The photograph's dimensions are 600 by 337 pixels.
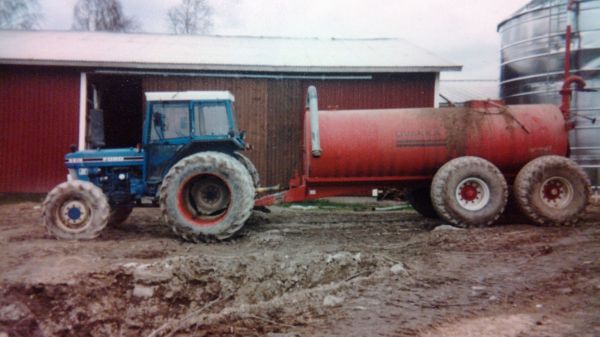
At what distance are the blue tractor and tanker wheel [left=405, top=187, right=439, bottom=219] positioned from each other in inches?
140

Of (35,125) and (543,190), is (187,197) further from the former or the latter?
(35,125)

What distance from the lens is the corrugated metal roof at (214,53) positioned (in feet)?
44.5

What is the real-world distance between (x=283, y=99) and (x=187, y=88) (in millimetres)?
2612

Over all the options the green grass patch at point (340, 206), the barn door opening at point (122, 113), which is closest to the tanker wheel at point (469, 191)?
the green grass patch at point (340, 206)

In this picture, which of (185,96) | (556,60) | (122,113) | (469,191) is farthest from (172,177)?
(122,113)

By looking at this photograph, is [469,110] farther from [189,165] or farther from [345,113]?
[189,165]

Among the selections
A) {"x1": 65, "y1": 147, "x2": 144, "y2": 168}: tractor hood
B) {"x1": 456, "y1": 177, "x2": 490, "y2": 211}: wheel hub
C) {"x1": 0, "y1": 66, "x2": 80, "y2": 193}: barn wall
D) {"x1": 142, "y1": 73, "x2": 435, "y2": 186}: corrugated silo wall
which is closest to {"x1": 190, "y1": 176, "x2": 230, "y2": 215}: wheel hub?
{"x1": 65, "y1": 147, "x2": 144, "y2": 168}: tractor hood

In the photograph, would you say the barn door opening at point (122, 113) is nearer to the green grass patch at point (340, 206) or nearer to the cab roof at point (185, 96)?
the green grass patch at point (340, 206)

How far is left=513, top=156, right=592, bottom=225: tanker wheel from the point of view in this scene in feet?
27.7

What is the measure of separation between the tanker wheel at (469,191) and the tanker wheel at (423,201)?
5.84 ft

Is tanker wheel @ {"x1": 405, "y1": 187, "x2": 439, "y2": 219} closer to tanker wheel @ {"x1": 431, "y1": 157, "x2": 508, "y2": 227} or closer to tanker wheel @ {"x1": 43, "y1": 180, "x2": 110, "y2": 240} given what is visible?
tanker wheel @ {"x1": 431, "y1": 157, "x2": 508, "y2": 227}

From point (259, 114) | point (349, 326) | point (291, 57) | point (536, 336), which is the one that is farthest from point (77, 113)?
point (536, 336)

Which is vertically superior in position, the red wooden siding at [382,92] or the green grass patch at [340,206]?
the red wooden siding at [382,92]

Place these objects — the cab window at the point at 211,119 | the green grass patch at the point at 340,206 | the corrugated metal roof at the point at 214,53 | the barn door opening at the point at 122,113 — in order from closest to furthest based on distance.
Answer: the cab window at the point at 211,119, the green grass patch at the point at 340,206, the corrugated metal roof at the point at 214,53, the barn door opening at the point at 122,113
